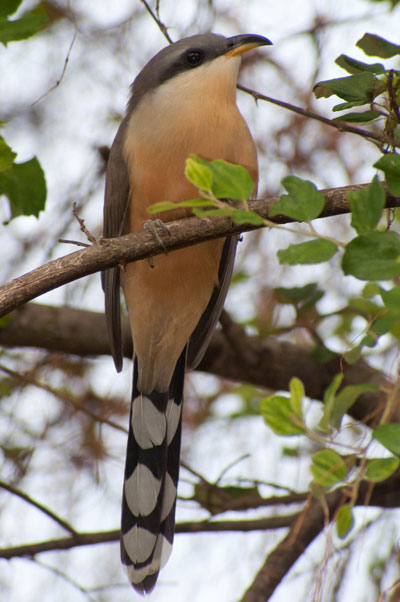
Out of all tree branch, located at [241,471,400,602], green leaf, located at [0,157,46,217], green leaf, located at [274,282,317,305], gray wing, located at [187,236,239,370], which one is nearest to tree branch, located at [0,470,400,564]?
tree branch, located at [241,471,400,602]

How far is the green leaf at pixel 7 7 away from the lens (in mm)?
2326

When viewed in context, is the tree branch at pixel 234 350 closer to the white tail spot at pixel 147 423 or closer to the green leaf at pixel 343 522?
the white tail spot at pixel 147 423

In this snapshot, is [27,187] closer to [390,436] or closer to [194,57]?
[194,57]

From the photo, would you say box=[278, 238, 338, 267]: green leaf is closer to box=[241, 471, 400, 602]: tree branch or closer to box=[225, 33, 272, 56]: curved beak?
box=[241, 471, 400, 602]: tree branch

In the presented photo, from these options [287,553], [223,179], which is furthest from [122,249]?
[287,553]

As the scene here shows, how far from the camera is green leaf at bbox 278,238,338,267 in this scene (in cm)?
146

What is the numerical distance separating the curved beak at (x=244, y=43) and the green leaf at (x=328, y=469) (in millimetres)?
2235

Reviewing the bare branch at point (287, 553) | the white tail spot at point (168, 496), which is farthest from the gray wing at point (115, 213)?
the bare branch at point (287, 553)

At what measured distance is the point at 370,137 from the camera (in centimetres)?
226

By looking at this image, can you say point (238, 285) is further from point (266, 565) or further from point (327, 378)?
point (266, 565)

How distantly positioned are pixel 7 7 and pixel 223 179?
1212mm

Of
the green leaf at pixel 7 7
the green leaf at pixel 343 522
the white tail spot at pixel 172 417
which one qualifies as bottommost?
the green leaf at pixel 343 522

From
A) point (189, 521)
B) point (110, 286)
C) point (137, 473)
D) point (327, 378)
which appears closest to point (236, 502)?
point (189, 521)

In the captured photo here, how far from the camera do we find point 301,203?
156 cm
